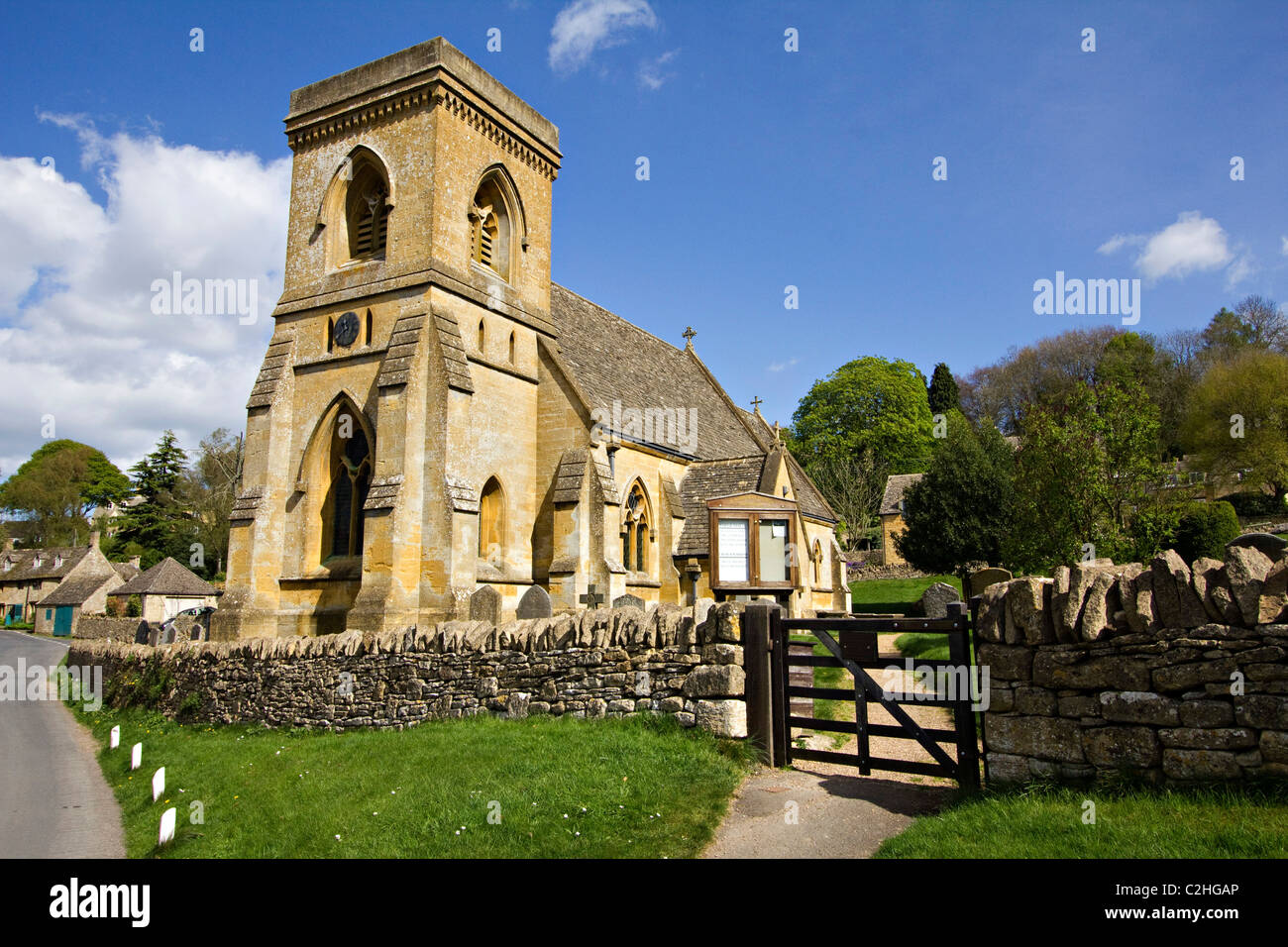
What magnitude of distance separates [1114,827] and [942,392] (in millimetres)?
71710

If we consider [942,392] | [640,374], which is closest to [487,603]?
[640,374]

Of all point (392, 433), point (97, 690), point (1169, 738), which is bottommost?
point (97, 690)

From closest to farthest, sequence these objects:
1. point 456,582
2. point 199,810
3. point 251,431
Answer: point 199,810
point 456,582
point 251,431

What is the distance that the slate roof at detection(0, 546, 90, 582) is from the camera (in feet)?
186

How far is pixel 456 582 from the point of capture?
56.6 ft

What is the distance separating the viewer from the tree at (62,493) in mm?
71188

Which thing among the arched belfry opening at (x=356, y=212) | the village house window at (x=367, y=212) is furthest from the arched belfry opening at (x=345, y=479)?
the village house window at (x=367, y=212)

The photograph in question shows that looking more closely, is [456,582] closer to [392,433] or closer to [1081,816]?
[392,433]

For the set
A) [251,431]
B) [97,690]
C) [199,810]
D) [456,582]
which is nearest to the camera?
[199,810]

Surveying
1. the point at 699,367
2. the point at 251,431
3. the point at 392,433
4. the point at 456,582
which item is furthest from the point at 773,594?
the point at 699,367

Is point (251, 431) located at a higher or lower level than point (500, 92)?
lower

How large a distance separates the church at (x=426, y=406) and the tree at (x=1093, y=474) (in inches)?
346

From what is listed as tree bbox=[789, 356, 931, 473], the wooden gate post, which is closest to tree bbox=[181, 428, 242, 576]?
tree bbox=[789, 356, 931, 473]
